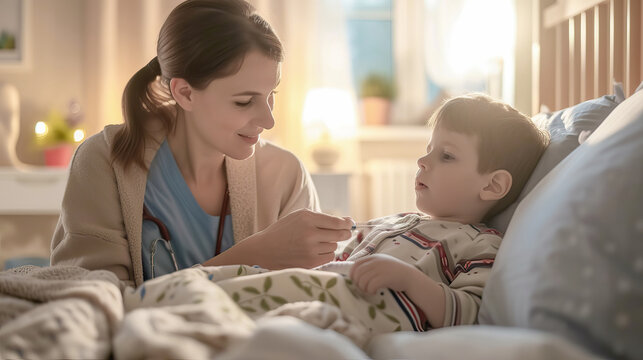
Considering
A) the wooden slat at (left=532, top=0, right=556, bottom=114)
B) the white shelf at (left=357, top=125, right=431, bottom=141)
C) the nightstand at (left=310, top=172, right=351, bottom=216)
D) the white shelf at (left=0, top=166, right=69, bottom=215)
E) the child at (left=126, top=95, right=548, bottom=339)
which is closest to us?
the child at (left=126, top=95, right=548, bottom=339)

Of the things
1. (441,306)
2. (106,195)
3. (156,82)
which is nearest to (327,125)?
(156,82)

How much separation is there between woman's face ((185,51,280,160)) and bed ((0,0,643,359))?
1.87 feet

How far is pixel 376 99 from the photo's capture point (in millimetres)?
4000

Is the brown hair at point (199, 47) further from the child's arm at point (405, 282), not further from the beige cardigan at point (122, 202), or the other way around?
the child's arm at point (405, 282)

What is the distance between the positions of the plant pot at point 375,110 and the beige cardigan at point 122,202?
2420mm

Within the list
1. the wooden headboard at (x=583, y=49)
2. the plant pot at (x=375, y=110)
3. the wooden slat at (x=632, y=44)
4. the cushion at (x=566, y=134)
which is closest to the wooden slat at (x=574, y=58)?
the wooden headboard at (x=583, y=49)

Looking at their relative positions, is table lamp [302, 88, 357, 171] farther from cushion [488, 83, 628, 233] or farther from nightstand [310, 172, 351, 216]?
cushion [488, 83, 628, 233]

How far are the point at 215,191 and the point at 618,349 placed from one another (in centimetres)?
111

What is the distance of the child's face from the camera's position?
127cm

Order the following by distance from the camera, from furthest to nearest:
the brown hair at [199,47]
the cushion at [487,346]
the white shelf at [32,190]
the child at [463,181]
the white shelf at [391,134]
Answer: the white shelf at [391,134]
the white shelf at [32,190]
the brown hair at [199,47]
the child at [463,181]
the cushion at [487,346]

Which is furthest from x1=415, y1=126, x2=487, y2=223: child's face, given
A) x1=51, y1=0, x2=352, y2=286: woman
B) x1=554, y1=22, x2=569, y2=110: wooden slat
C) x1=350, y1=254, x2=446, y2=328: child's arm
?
x1=554, y1=22, x2=569, y2=110: wooden slat

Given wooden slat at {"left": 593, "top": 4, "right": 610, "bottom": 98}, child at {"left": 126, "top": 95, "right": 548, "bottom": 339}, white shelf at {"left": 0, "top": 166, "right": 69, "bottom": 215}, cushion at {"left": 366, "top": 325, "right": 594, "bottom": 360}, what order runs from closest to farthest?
1. cushion at {"left": 366, "top": 325, "right": 594, "bottom": 360}
2. child at {"left": 126, "top": 95, "right": 548, "bottom": 339}
3. wooden slat at {"left": 593, "top": 4, "right": 610, "bottom": 98}
4. white shelf at {"left": 0, "top": 166, "right": 69, "bottom": 215}

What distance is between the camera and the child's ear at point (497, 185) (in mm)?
1264

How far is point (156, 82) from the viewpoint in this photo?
1614 millimetres
